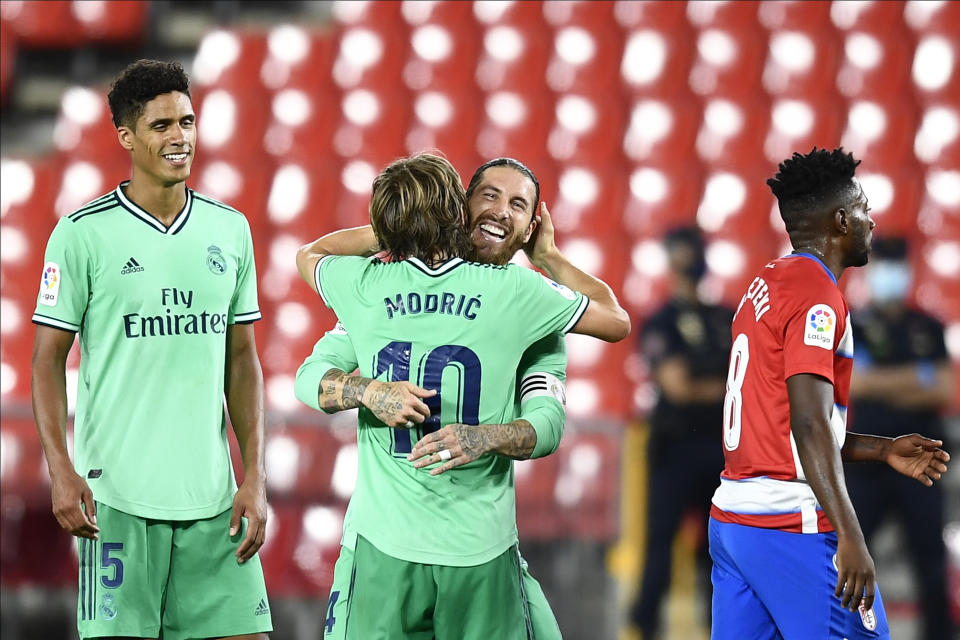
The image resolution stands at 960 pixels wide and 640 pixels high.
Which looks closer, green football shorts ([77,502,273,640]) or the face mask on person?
green football shorts ([77,502,273,640])

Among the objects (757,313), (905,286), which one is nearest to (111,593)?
(757,313)

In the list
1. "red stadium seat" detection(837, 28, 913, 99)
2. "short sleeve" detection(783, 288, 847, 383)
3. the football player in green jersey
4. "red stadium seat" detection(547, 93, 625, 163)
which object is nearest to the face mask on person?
"red stadium seat" detection(837, 28, 913, 99)

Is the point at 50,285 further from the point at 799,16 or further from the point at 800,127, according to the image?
the point at 799,16

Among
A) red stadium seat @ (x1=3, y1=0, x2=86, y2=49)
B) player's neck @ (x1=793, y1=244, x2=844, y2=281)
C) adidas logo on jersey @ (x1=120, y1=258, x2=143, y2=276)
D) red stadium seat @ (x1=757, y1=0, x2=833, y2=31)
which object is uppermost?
red stadium seat @ (x1=757, y1=0, x2=833, y2=31)

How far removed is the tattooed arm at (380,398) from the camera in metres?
1.93

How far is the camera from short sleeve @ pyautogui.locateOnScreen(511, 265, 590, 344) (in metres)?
2.05

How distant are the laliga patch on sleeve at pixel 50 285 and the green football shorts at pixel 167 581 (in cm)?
44

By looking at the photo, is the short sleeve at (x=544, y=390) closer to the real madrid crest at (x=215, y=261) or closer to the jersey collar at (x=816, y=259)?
the jersey collar at (x=816, y=259)

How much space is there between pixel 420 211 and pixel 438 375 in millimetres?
324

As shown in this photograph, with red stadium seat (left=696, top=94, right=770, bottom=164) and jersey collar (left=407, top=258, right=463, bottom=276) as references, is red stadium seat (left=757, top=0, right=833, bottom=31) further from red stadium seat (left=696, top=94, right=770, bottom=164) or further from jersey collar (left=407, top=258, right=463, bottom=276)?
jersey collar (left=407, top=258, right=463, bottom=276)

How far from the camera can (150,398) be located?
2277 mm

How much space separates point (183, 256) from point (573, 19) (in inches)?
140

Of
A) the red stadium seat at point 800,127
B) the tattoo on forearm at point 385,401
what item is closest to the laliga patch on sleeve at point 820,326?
the tattoo on forearm at point 385,401

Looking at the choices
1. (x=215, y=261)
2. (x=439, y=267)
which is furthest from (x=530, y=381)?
(x=215, y=261)
